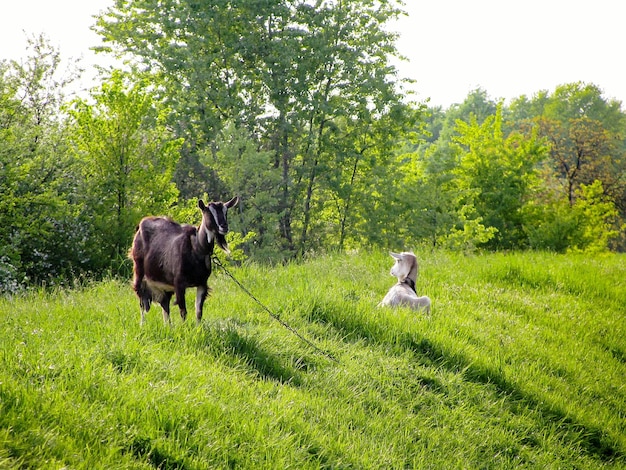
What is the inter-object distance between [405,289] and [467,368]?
2279 millimetres

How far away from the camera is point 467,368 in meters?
7.27

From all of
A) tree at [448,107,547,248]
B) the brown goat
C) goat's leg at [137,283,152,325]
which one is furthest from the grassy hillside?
tree at [448,107,547,248]

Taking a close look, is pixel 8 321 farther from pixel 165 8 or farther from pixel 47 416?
pixel 165 8

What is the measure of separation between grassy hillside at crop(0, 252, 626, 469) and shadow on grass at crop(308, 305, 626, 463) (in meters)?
0.02

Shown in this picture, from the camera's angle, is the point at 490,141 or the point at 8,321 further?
the point at 490,141

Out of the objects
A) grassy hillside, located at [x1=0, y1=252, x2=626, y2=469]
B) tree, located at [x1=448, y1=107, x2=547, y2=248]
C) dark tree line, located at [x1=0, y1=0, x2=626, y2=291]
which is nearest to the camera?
grassy hillside, located at [x1=0, y1=252, x2=626, y2=469]

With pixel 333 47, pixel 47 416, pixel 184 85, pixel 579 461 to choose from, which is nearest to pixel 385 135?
pixel 333 47

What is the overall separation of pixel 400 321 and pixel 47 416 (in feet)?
17.0

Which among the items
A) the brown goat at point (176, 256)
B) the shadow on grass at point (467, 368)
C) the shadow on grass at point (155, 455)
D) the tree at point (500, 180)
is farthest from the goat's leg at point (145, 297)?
the tree at point (500, 180)

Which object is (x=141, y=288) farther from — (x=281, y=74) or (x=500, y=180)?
(x=500, y=180)

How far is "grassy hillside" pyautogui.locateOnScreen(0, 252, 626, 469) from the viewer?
3963mm

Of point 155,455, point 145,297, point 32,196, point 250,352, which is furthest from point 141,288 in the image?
point 32,196

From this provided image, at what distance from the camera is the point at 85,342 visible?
526 cm

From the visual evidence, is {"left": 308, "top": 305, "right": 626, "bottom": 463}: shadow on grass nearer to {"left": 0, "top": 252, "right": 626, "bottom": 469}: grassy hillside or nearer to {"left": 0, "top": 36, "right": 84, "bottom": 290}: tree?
{"left": 0, "top": 252, "right": 626, "bottom": 469}: grassy hillside
